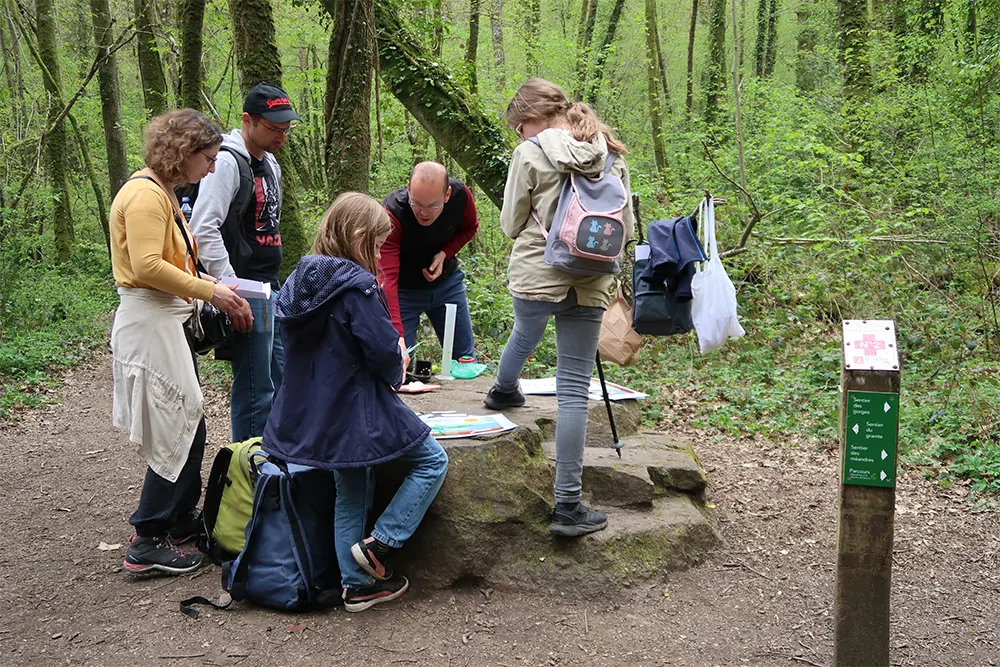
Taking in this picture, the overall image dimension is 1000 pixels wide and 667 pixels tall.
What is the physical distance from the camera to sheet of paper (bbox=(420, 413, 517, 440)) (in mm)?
3947

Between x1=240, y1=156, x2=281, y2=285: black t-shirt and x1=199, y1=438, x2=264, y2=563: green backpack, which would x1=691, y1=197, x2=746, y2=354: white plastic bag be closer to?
x1=199, y1=438, x2=264, y2=563: green backpack

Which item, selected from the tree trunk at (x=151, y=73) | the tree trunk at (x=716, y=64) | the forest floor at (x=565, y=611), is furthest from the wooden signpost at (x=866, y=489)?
the tree trunk at (x=716, y=64)

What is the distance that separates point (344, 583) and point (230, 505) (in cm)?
77

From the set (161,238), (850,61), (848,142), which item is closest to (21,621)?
(161,238)

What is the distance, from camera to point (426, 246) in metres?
4.86

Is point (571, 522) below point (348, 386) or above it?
below

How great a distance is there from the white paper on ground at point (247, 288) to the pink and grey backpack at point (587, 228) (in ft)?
4.98

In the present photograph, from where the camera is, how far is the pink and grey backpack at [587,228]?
3379 millimetres

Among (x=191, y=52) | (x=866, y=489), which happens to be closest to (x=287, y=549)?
(x=866, y=489)

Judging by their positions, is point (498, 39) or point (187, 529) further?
point (498, 39)

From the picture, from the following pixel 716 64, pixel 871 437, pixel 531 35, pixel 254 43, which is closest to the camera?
pixel 871 437

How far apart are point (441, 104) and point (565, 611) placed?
5989 millimetres

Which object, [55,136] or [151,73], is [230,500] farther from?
[55,136]

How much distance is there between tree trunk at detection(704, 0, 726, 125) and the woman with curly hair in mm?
14196
